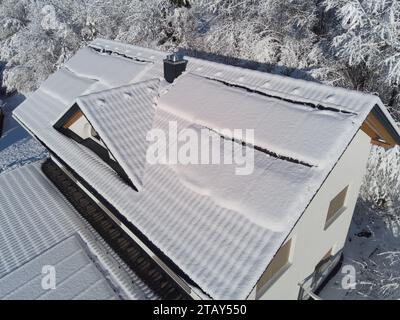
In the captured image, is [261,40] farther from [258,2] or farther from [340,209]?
[340,209]

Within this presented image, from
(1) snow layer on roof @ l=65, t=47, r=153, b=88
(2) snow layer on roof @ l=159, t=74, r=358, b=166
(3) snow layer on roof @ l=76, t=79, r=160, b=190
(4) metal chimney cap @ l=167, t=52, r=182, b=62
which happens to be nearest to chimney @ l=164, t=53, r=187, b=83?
(4) metal chimney cap @ l=167, t=52, r=182, b=62

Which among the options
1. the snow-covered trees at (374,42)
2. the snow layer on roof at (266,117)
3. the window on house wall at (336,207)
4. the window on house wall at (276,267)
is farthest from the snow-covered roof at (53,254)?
the snow-covered trees at (374,42)

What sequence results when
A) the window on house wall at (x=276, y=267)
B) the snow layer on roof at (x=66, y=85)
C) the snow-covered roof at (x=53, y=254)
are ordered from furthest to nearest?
the snow layer on roof at (x=66, y=85) < the snow-covered roof at (x=53, y=254) < the window on house wall at (x=276, y=267)

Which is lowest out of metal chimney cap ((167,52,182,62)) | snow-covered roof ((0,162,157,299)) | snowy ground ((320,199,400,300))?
snowy ground ((320,199,400,300))

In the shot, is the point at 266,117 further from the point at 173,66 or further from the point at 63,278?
the point at 63,278

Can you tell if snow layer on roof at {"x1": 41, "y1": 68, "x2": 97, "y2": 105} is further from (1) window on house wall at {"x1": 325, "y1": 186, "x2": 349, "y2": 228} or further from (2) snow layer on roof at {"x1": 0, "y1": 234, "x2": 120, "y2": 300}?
(1) window on house wall at {"x1": 325, "y1": 186, "x2": 349, "y2": 228}

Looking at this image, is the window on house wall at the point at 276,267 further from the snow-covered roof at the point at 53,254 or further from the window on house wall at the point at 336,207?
→ the snow-covered roof at the point at 53,254
